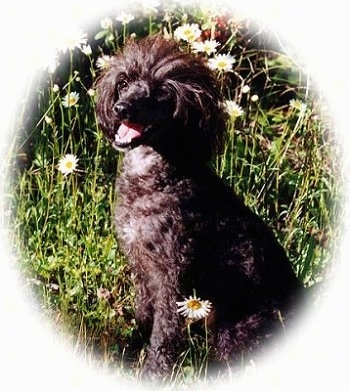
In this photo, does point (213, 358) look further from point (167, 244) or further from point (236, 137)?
point (236, 137)

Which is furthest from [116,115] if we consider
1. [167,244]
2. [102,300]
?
[102,300]

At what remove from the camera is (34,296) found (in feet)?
15.5

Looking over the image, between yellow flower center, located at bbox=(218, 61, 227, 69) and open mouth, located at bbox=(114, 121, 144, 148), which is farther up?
yellow flower center, located at bbox=(218, 61, 227, 69)

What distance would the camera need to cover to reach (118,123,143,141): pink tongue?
423 cm

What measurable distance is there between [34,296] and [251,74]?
235 centimetres

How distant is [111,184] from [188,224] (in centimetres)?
116

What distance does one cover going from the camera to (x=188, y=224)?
4.35 metres

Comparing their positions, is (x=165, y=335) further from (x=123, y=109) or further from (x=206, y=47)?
(x=206, y=47)

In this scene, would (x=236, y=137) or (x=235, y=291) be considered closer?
(x=235, y=291)

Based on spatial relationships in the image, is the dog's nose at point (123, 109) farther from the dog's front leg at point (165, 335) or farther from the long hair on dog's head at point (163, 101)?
the dog's front leg at point (165, 335)

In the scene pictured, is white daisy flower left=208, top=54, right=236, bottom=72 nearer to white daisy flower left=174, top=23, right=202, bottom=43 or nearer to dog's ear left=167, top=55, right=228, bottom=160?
white daisy flower left=174, top=23, right=202, bottom=43

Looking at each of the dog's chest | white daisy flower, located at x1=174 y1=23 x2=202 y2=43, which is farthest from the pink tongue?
white daisy flower, located at x1=174 y1=23 x2=202 y2=43

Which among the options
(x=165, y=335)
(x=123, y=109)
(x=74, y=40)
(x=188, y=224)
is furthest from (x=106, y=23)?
(x=165, y=335)

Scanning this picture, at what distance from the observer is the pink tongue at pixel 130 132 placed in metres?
4.23
